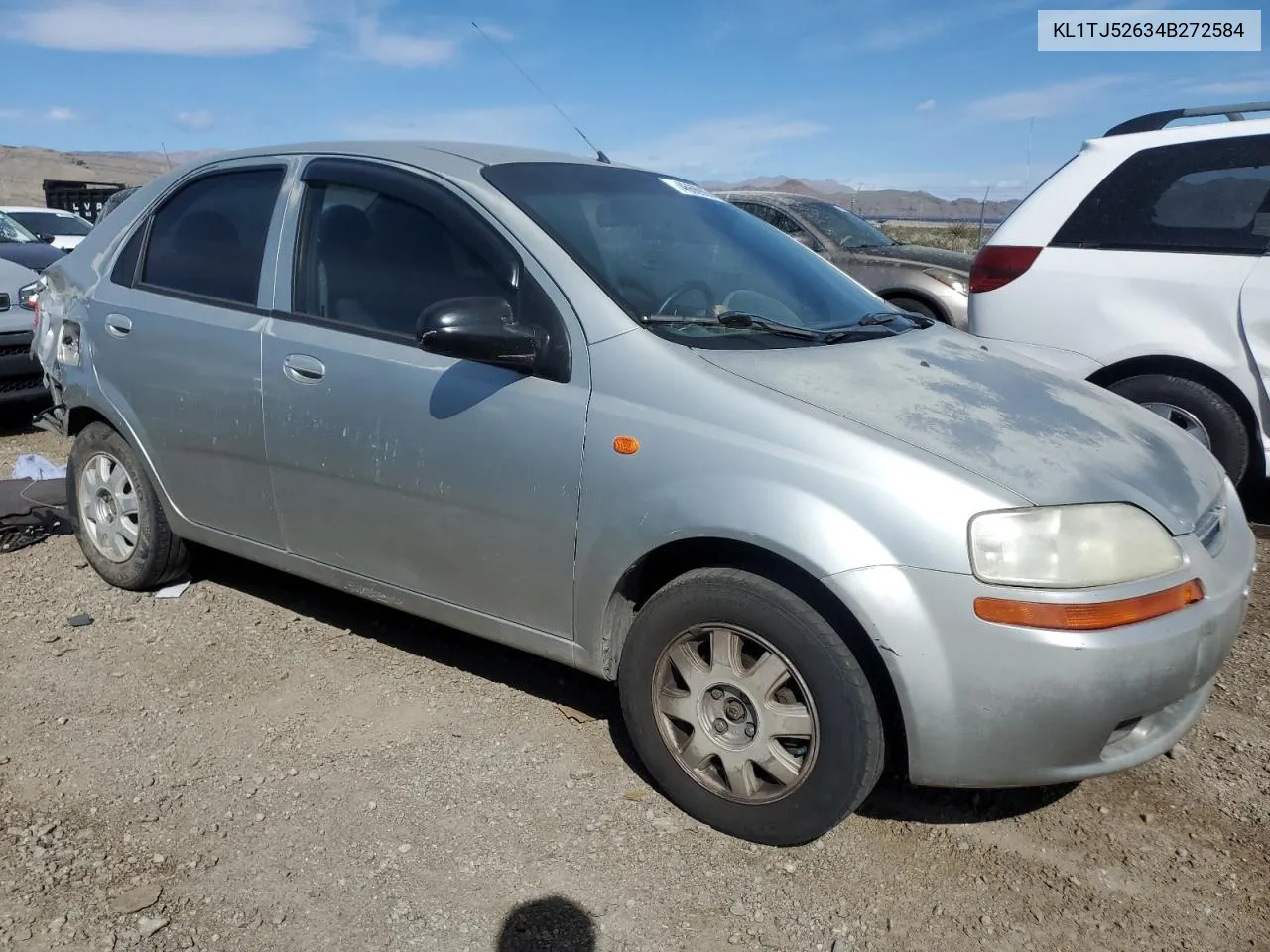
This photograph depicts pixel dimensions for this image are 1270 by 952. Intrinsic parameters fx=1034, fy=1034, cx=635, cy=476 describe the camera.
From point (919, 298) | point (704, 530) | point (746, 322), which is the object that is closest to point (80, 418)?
point (746, 322)

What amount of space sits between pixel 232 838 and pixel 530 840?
79 centimetres

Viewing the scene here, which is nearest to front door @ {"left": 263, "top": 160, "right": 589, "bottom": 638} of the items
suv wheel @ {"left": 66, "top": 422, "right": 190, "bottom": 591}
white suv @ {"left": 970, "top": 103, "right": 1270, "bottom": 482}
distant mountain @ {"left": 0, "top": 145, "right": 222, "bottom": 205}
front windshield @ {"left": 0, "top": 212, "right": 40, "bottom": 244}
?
suv wheel @ {"left": 66, "top": 422, "right": 190, "bottom": 591}

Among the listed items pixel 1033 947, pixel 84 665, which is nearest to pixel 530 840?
pixel 1033 947

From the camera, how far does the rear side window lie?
4.96m

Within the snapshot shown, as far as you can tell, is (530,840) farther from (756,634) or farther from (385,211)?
(385,211)

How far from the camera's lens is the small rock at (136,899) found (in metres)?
2.47

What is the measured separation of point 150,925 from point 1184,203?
→ 17.3 feet

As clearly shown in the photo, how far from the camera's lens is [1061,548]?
7.72ft

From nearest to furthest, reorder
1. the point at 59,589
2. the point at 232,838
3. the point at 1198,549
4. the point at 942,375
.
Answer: the point at 1198,549, the point at 232,838, the point at 942,375, the point at 59,589

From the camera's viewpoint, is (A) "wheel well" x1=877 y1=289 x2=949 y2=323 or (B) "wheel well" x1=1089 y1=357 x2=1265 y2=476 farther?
(A) "wheel well" x1=877 y1=289 x2=949 y2=323

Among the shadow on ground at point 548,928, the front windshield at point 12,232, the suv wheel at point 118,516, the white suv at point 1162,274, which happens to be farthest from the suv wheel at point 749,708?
the front windshield at point 12,232

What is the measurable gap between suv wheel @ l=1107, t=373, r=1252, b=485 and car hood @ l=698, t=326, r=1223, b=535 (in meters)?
2.06

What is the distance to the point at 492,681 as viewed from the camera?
144 inches

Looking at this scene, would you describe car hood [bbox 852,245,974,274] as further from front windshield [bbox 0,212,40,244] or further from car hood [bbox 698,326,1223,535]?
front windshield [bbox 0,212,40,244]
